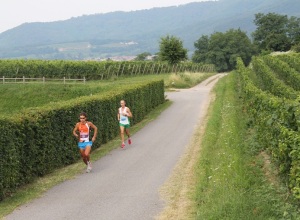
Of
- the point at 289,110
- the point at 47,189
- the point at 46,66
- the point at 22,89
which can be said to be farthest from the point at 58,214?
the point at 46,66

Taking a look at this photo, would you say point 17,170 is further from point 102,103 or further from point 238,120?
point 238,120

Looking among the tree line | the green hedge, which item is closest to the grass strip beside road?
the green hedge

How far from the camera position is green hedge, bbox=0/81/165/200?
11.6m

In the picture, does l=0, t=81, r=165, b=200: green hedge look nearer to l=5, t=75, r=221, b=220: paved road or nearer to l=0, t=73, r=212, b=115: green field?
l=5, t=75, r=221, b=220: paved road

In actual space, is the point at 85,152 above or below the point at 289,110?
below

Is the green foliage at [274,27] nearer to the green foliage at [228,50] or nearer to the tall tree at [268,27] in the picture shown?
the tall tree at [268,27]

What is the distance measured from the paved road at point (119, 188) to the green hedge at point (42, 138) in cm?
99

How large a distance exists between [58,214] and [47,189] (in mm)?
2440

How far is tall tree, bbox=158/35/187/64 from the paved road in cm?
4477

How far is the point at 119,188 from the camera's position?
12062 millimetres

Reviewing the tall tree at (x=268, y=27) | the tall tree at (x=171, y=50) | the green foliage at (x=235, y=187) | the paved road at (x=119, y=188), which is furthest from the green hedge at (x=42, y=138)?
the tall tree at (x=268, y=27)

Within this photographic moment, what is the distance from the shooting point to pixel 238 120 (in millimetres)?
21078

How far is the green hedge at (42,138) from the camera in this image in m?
11.6

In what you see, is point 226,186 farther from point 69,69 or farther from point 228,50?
point 228,50
